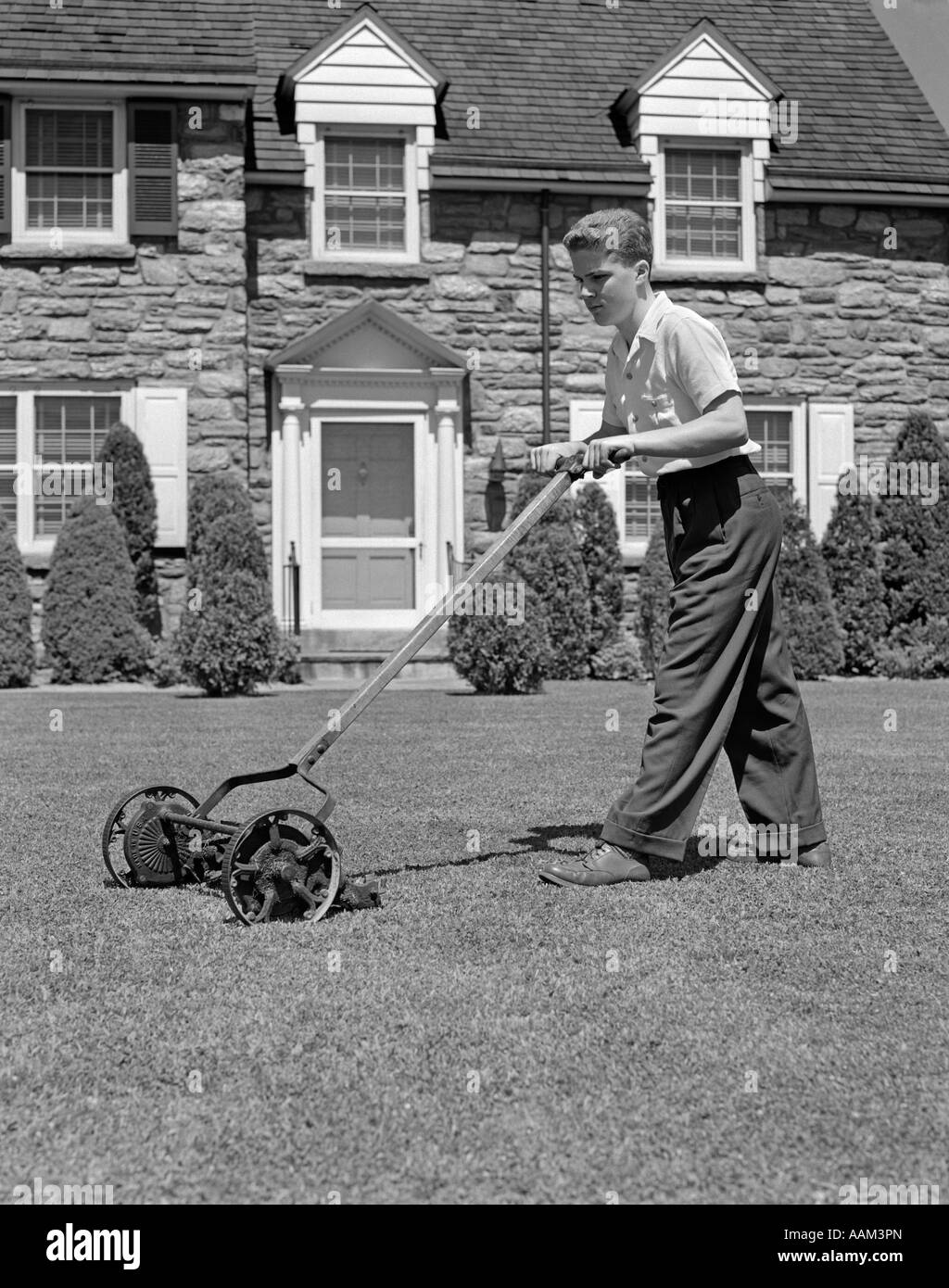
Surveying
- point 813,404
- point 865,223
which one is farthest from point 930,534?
point 865,223

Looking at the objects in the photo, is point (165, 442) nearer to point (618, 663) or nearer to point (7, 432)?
point (7, 432)

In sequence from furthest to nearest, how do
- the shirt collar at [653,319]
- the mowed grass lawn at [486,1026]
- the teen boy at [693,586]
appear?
the shirt collar at [653,319]
the teen boy at [693,586]
the mowed grass lawn at [486,1026]

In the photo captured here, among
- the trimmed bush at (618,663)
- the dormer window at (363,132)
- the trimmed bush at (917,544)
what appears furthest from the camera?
the dormer window at (363,132)

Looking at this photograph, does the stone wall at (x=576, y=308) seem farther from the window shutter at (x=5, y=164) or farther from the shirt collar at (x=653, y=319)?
the shirt collar at (x=653, y=319)

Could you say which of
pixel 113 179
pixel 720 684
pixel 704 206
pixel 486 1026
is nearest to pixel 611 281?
pixel 720 684

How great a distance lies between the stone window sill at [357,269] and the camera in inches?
645

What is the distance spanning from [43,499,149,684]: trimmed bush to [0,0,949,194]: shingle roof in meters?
4.62

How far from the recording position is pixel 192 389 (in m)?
15.6

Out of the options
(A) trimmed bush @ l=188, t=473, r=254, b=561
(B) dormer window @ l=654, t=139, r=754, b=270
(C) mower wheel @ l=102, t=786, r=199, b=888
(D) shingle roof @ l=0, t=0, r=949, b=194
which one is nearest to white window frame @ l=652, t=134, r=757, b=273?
(B) dormer window @ l=654, t=139, r=754, b=270

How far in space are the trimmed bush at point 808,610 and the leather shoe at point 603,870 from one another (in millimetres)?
10048

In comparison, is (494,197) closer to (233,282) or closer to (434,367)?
(434,367)

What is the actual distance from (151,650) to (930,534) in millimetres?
8357

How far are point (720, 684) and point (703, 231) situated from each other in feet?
45.0

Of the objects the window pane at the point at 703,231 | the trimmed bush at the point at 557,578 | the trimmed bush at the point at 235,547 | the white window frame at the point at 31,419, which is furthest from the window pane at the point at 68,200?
the window pane at the point at 703,231
